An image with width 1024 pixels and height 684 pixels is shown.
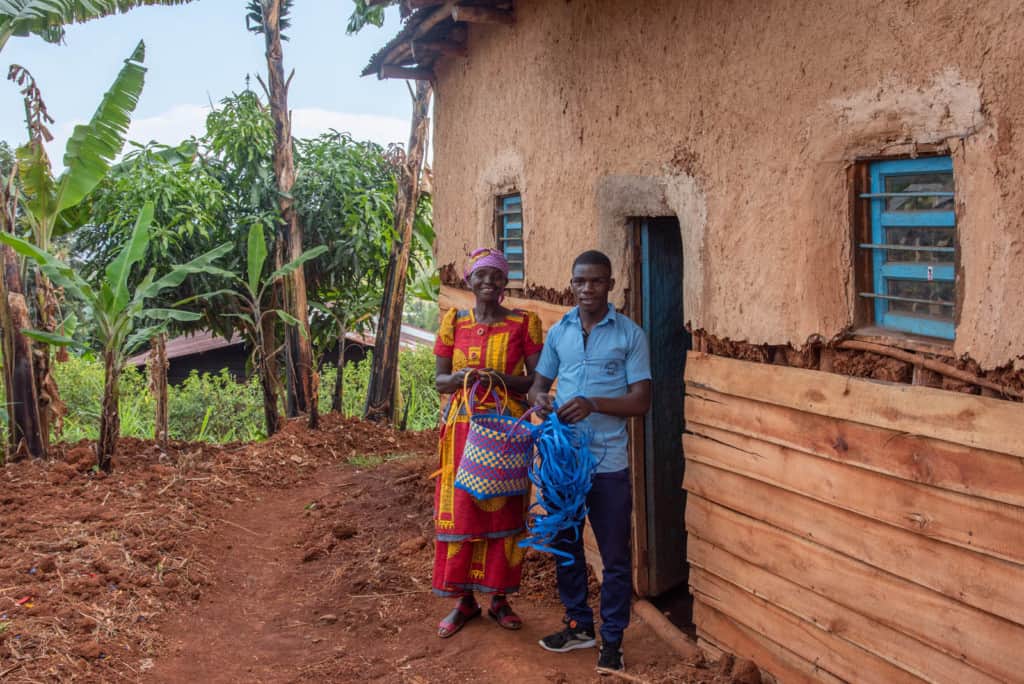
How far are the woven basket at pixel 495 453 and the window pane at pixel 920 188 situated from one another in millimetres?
1760

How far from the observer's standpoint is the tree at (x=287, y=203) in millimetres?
11250

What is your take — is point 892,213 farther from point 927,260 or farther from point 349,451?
point 349,451

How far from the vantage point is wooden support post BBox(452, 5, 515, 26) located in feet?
19.2

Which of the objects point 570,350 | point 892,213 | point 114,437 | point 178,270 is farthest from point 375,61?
point 892,213

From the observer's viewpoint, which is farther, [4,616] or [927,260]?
[4,616]

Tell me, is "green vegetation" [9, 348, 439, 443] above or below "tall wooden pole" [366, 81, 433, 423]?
below

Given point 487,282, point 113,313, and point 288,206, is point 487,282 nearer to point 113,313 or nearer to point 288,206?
point 113,313

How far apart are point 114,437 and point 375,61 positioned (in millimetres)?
4089

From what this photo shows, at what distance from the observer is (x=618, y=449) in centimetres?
400

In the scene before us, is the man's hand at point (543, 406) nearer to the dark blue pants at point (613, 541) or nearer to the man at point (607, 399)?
the man at point (607, 399)

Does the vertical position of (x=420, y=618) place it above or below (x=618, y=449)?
below

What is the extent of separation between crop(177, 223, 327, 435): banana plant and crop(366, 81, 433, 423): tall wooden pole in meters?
1.05

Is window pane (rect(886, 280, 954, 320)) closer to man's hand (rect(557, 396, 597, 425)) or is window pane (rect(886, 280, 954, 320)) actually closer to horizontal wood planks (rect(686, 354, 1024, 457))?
horizontal wood planks (rect(686, 354, 1024, 457))

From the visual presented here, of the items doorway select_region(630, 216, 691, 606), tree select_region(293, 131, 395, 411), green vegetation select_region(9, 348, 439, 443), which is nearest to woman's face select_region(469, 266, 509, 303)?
doorway select_region(630, 216, 691, 606)
